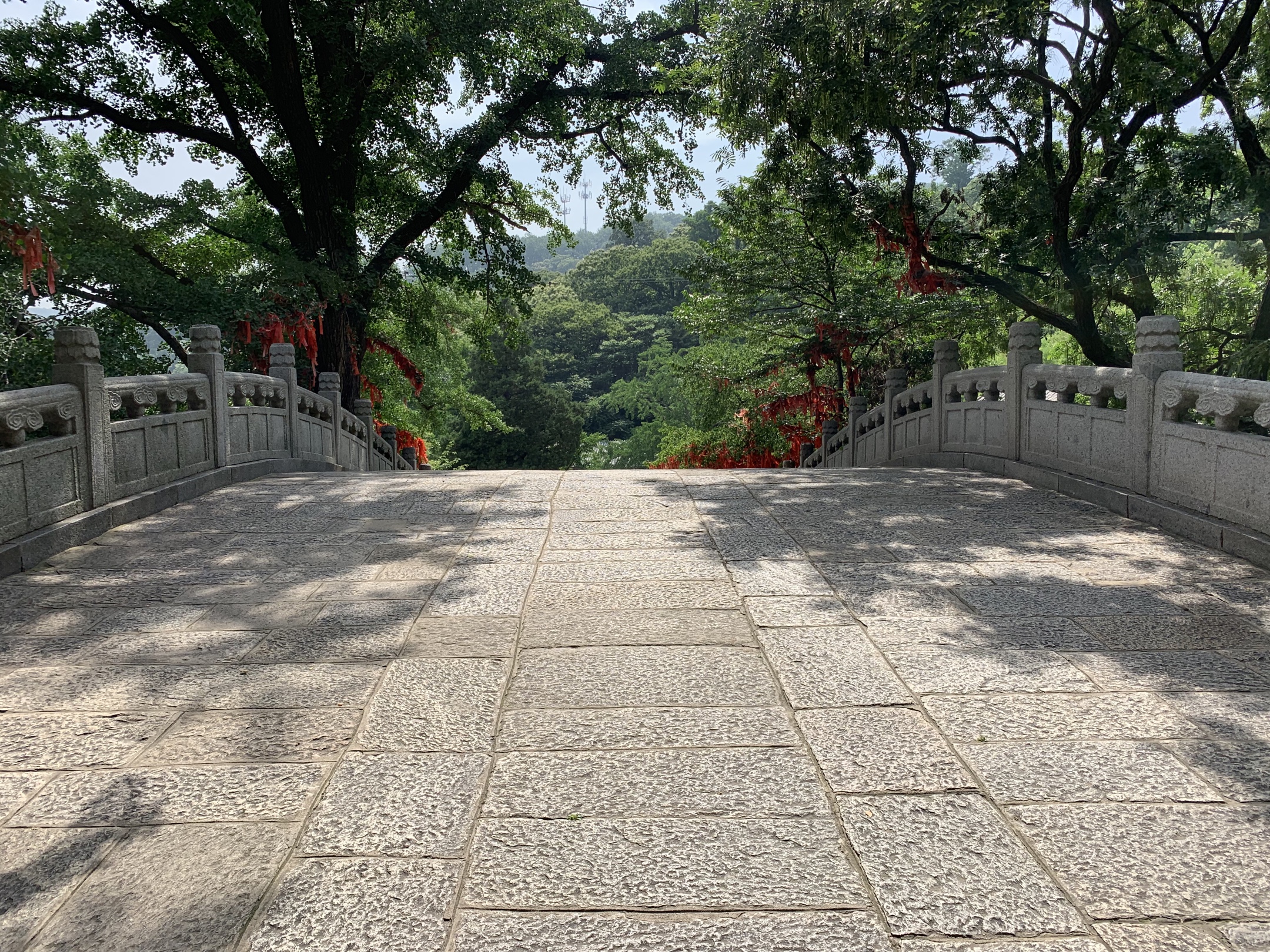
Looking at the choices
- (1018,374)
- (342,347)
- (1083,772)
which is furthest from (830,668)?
(342,347)

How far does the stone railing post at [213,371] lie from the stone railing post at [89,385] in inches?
81.7

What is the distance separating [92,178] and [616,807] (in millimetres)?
12750

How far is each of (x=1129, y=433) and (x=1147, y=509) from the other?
647mm

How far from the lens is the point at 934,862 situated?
89.2 inches

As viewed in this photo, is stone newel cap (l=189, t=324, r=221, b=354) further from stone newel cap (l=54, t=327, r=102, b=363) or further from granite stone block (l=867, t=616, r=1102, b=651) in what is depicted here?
granite stone block (l=867, t=616, r=1102, b=651)

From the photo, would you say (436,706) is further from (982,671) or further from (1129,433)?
(1129,433)

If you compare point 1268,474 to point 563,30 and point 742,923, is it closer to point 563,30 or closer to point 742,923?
point 742,923

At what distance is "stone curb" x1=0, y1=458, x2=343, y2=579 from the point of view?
510cm

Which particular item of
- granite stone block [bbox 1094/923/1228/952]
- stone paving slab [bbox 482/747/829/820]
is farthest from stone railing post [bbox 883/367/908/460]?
granite stone block [bbox 1094/923/1228/952]

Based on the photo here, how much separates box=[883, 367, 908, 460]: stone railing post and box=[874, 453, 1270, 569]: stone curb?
284 cm

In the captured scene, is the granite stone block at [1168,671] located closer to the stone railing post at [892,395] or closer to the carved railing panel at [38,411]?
the carved railing panel at [38,411]

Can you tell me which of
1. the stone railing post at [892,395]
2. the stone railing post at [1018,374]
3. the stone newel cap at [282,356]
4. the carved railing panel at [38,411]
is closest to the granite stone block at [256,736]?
the carved railing panel at [38,411]

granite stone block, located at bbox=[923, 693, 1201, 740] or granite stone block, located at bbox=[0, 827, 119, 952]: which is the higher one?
granite stone block, located at bbox=[923, 693, 1201, 740]

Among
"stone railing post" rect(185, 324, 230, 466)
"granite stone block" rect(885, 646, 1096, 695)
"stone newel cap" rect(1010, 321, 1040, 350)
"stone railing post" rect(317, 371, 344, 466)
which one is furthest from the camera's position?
"stone railing post" rect(317, 371, 344, 466)
